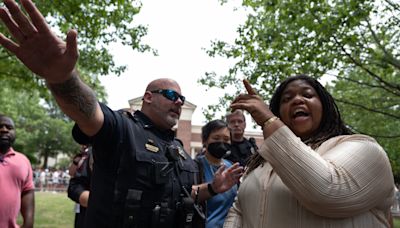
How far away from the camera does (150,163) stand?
2.45 m

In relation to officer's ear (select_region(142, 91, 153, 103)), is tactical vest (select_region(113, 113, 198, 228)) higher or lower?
lower

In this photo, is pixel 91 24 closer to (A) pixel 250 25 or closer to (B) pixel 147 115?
(A) pixel 250 25

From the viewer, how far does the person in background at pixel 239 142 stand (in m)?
4.48

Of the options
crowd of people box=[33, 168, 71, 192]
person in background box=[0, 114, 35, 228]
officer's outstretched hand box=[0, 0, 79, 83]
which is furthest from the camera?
crowd of people box=[33, 168, 71, 192]

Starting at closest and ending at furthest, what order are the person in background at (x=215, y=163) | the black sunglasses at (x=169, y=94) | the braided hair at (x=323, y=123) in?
the braided hair at (x=323, y=123), the black sunglasses at (x=169, y=94), the person in background at (x=215, y=163)

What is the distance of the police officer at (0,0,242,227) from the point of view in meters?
1.68

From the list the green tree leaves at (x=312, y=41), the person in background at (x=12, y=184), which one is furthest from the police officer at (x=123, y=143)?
the green tree leaves at (x=312, y=41)

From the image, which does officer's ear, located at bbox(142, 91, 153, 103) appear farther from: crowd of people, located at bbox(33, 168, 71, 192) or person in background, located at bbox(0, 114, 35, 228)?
crowd of people, located at bbox(33, 168, 71, 192)

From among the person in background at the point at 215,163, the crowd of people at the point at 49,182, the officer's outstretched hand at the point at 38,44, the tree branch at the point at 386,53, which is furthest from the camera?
the crowd of people at the point at 49,182

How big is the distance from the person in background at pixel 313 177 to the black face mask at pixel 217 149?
177 centimetres

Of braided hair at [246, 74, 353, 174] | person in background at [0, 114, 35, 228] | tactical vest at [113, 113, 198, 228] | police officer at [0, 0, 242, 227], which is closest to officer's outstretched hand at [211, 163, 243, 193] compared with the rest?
police officer at [0, 0, 242, 227]

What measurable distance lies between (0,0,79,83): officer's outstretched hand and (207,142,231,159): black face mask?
2.39m

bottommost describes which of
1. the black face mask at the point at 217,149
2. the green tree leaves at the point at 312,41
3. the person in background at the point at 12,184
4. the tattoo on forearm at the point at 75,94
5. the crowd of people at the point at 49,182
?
the crowd of people at the point at 49,182

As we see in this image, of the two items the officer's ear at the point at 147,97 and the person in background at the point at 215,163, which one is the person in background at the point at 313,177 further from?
the person in background at the point at 215,163
